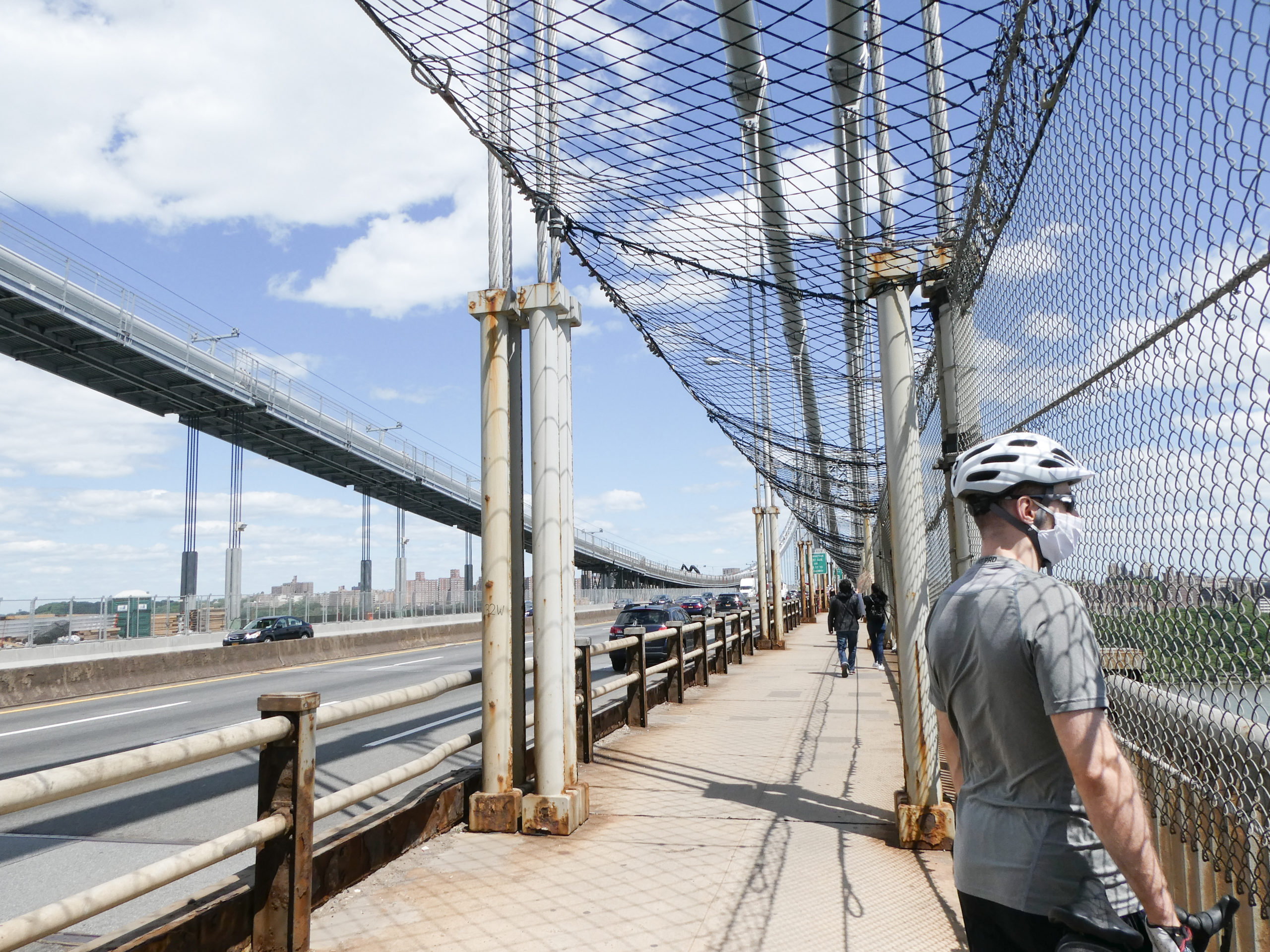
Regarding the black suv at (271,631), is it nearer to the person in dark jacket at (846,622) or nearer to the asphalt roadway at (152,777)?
the asphalt roadway at (152,777)

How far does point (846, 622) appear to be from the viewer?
14859 mm

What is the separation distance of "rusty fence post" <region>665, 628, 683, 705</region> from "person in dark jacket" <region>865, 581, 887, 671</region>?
6.24m

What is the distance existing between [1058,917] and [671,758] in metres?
5.91

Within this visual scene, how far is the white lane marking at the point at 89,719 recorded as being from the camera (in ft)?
35.7

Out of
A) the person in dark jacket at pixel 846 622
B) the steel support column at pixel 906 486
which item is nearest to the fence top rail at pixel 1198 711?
the steel support column at pixel 906 486

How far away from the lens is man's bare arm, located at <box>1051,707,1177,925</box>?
1.67 metres

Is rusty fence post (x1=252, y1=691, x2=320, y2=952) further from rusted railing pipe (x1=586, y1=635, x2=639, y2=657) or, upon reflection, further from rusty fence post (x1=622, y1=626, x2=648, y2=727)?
rusty fence post (x1=622, y1=626, x2=648, y2=727)

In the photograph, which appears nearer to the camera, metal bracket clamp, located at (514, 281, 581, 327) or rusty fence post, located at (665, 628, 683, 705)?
metal bracket clamp, located at (514, 281, 581, 327)

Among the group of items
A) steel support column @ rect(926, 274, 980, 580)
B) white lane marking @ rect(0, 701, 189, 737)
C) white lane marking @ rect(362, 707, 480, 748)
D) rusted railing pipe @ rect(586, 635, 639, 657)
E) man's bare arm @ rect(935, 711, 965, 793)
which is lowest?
white lane marking @ rect(0, 701, 189, 737)

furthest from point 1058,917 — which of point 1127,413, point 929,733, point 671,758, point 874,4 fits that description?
point 671,758

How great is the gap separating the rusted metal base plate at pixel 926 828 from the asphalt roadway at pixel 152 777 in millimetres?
3708

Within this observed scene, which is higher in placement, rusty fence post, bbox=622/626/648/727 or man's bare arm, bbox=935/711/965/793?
man's bare arm, bbox=935/711/965/793

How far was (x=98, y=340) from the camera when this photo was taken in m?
35.1

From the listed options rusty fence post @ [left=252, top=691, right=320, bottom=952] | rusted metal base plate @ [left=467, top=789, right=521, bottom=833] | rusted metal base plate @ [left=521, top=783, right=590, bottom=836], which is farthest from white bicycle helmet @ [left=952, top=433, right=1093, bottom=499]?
rusted metal base plate @ [left=467, top=789, right=521, bottom=833]
